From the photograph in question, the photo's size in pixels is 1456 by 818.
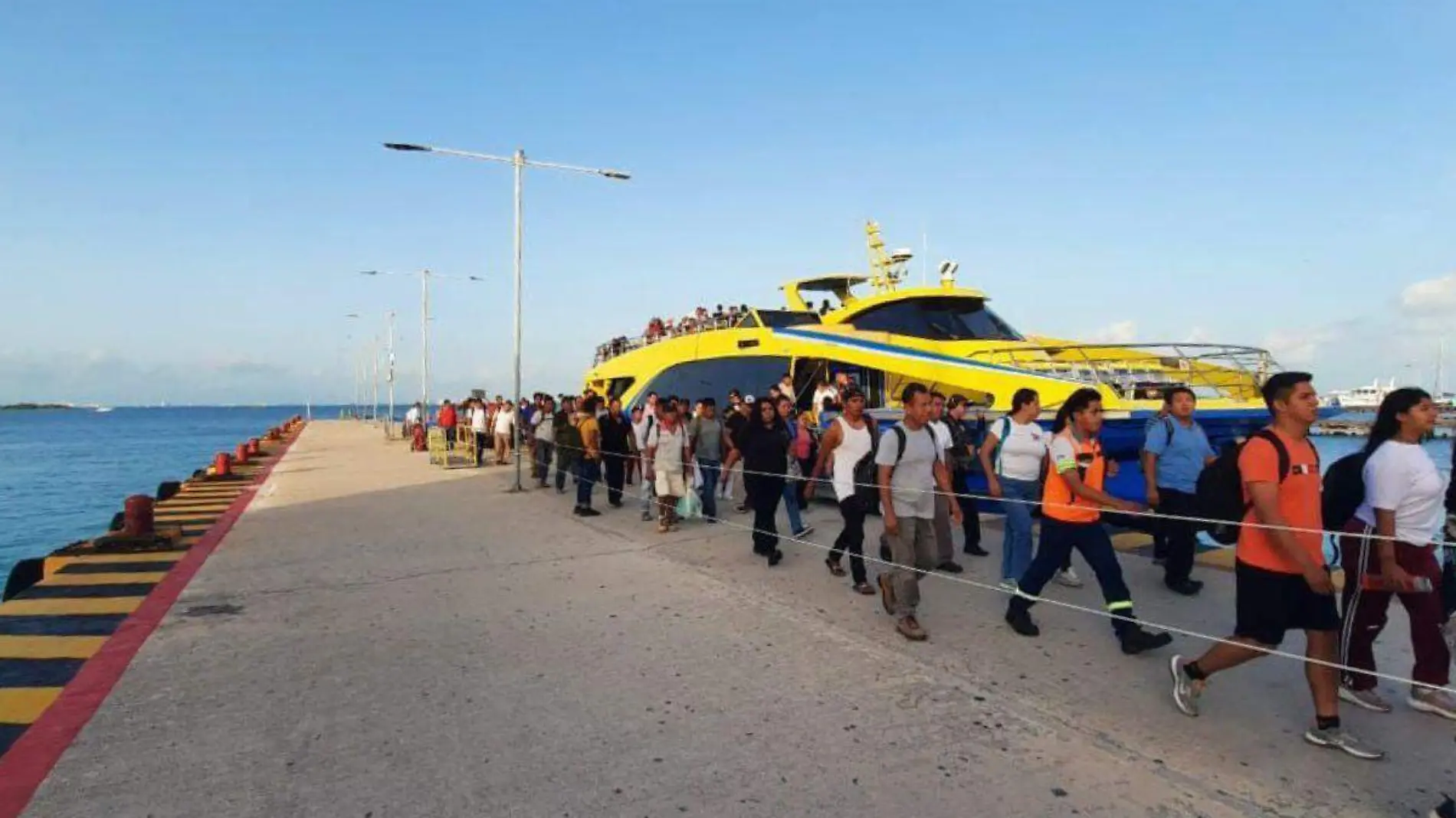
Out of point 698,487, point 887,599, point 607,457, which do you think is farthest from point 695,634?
point 607,457

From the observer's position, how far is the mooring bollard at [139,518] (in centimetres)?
849

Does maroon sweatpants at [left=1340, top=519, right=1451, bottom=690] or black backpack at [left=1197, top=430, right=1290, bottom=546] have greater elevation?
black backpack at [left=1197, top=430, right=1290, bottom=546]

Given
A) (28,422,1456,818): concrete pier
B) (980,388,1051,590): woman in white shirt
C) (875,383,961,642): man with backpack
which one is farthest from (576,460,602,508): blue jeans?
(875,383,961,642): man with backpack

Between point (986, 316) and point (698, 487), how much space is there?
19.6 ft

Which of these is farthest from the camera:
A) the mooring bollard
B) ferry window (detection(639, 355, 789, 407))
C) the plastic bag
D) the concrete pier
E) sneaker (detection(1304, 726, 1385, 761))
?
ferry window (detection(639, 355, 789, 407))

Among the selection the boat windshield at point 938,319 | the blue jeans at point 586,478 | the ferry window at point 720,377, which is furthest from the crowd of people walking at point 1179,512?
the ferry window at point 720,377

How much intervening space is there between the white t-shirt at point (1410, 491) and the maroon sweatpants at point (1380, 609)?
97mm

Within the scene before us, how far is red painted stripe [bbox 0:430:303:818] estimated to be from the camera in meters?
3.38

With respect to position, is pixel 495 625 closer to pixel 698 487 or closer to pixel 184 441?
pixel 698 487

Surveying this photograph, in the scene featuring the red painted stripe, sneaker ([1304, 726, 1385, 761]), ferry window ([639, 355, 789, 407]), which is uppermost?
ferry window ([639, 355, 789, 407])

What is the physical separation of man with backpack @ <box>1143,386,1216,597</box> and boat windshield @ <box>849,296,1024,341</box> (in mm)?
6095

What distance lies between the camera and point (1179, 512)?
6.33 meters

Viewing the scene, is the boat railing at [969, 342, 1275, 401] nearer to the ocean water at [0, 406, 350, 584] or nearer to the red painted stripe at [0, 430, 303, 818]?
the red painted stripe at [0, 430, 303, 818]

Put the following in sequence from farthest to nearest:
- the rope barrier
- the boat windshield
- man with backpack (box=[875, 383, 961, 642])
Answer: the boat windshield < man with backpack (box=[875, 383, 961, 642]) < the rope barrier
